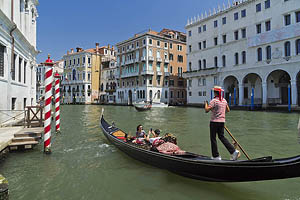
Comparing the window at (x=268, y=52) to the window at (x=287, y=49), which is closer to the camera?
the window at (x=287, y=49)

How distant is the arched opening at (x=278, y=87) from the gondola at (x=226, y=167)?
2132 centimetres

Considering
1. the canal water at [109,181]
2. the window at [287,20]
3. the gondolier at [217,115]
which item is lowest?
the canal water at [109,181]

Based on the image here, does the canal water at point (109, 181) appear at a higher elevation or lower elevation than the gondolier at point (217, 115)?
lower

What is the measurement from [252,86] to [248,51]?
4155 mm

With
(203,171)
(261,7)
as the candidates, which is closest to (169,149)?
(203,171)

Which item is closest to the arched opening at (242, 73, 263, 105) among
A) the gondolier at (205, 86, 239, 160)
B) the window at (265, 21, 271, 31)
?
the window at (265, 21, 271, 31)

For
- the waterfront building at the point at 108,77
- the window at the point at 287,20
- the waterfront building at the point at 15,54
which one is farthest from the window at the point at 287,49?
the waterfront building at the point at 108,77

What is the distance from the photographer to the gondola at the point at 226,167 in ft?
8.29

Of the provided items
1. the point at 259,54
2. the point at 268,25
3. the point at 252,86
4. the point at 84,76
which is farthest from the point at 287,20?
the point at 84,76

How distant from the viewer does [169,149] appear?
4016mm

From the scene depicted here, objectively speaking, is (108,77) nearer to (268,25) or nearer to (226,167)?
(268,25)

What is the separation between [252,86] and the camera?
24047 millimetres

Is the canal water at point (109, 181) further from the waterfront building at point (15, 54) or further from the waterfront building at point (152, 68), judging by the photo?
the waterfront building at point (152, 68)

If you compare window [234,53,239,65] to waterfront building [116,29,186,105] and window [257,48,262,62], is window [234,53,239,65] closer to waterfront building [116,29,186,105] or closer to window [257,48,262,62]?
window [257,48,262,62]
